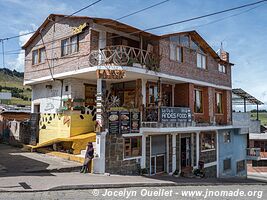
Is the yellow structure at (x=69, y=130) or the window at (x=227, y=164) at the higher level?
the yellow structure at (x=69, y=130)

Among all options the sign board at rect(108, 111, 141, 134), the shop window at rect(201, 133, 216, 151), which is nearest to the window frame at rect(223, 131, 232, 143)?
the shop window at rect(201, 133, 216, 151)

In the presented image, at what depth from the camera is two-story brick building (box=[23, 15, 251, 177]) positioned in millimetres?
14406

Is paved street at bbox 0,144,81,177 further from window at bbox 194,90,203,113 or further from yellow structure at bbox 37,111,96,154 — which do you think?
window at bbox 194,90,203,113

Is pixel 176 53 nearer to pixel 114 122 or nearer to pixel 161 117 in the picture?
pixel 161 117

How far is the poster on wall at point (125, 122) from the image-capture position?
14.4 meters

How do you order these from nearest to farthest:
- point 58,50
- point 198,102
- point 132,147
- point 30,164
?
point 30,164, point 132,147, point 58,50, point 198,102

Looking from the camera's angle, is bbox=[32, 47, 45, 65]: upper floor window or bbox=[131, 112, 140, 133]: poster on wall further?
bbox=[32, 47, 45, 65]: upper floor window

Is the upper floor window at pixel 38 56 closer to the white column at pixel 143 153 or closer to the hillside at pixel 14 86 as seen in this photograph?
the white column at pixel 143 153

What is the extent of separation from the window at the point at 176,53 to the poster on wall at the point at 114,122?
6.24 metres

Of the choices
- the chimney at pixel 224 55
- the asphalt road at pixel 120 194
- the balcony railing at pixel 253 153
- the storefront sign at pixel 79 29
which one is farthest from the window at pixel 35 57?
the balcony railing at pixel 253 153

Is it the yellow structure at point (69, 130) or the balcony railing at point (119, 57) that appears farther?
the yellow structure at point (69, 130)

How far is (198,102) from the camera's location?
21.5m

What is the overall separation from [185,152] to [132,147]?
580 cm

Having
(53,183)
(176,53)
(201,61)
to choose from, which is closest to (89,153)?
(53,183)
